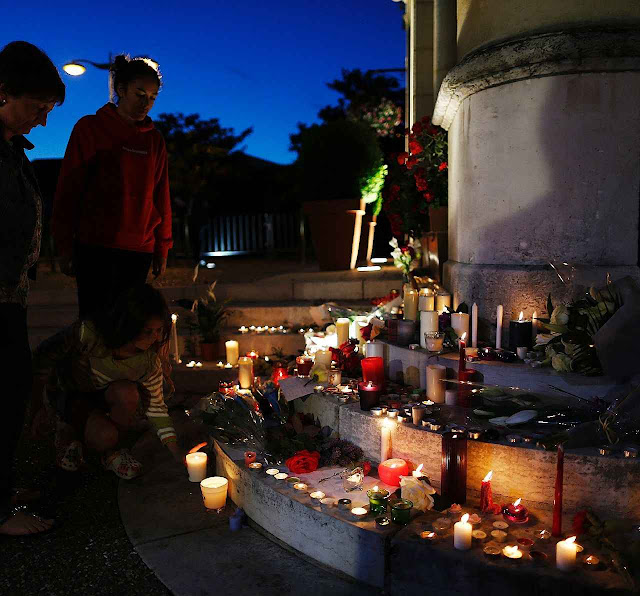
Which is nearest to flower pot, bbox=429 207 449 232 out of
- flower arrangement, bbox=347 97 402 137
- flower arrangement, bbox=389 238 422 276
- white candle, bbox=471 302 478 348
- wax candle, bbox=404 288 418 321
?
flower arrangement, bbox=389 238 422 276

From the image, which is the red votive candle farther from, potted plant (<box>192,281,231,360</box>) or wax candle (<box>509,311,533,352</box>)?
potted plant (<box>192,281,231,360</box>)

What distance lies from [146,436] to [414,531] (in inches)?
83.7

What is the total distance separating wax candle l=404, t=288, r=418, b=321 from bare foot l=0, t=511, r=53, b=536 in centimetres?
230

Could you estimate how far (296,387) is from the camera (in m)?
3.28

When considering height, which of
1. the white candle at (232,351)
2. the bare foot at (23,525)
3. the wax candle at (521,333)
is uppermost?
the wax candle at (521,333)

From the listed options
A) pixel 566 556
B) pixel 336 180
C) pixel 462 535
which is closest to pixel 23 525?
pixel 462 535

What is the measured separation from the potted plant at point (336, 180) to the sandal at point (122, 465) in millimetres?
4086

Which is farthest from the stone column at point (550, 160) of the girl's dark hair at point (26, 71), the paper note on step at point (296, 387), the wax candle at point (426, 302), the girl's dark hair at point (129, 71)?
the girl's dark hair at point (26, 71)

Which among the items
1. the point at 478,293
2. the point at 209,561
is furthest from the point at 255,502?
the point at 478,293

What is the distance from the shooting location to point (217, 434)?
10.4 feet

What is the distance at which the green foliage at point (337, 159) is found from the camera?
6.70m

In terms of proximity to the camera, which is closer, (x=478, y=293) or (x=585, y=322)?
(x=585, y=322)

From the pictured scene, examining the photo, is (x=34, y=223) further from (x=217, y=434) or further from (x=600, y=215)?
(x=600, y=215)

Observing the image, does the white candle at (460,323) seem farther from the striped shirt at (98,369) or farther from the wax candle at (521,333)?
the striped shirt at (98,369)
